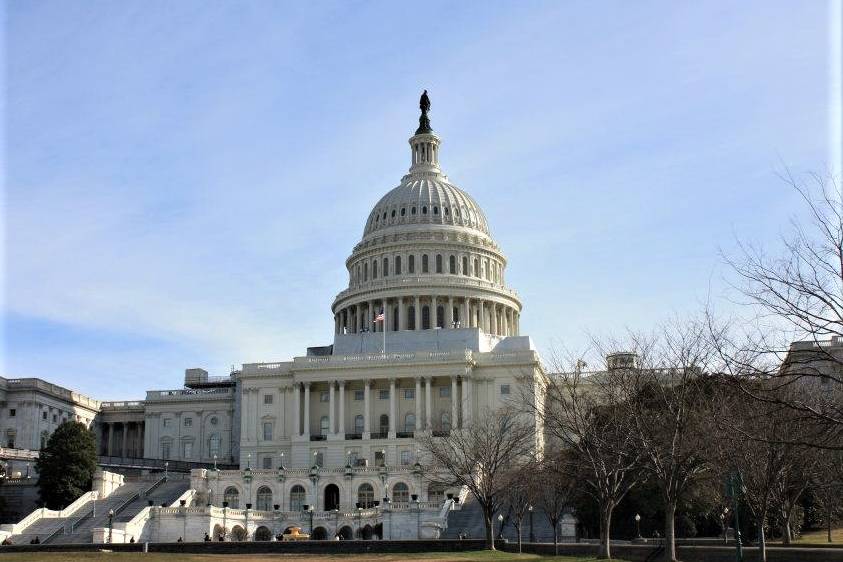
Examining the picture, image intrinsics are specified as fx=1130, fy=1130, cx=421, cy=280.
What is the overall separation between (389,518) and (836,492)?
32.9 m

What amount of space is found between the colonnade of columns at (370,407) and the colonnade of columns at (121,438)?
112ft

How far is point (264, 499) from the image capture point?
335 feet

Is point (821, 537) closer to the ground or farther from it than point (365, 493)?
closer to the ground

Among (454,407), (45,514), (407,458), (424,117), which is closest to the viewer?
(45,514)

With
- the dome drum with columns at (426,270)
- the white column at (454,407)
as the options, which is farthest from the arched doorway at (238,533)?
the dome drum with columns at (426,270)

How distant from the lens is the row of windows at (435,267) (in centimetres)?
14675

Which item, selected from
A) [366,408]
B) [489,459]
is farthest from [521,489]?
[366,408]

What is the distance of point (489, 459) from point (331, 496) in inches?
1223

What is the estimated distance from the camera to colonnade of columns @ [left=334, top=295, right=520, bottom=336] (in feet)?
463

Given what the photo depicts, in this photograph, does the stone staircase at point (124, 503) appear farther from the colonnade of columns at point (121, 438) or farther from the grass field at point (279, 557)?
the colonnade of columns at point (121, 438)

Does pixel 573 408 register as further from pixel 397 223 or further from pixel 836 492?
pixel 397 223

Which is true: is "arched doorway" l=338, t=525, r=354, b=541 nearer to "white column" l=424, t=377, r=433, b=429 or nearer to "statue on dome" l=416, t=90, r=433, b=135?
"white column" l=424, t=377, r=433, b=429

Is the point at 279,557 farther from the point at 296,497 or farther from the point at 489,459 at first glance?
the point at 296,497

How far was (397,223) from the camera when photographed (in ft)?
497
